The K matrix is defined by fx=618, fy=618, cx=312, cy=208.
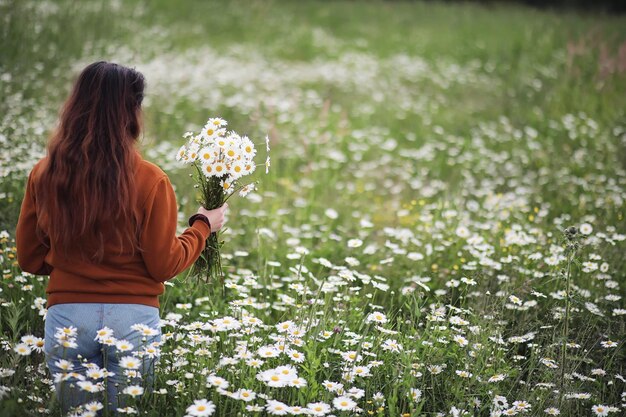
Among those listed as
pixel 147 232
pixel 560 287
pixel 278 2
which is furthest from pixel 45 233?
pixel 278 2

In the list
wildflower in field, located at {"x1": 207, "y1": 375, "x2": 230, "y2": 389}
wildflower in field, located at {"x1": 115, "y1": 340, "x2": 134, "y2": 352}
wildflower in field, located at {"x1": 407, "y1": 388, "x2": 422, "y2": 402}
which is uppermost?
wildflower in field, located at {"x1": 115, "y1": 340, "x2": 134, "y2": 352}

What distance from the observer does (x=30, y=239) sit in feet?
8.21

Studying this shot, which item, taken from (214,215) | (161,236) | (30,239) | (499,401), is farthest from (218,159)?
(499,401)

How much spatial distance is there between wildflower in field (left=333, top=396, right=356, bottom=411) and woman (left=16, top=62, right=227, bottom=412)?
2.46 ft

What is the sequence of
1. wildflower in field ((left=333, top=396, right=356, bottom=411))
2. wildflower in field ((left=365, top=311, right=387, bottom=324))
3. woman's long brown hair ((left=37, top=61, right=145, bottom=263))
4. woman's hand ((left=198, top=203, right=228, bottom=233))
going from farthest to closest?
wildflower in field ((left=365, top=311, right=387, bottom=324))
woman's hand ((left=198, top=203, right=228, bottom=233))
wildflower in field ((left=333, top=396, right=356, bottom=411))
woman's long brown hair ((left=37, top=61, right=145, bottom=263))

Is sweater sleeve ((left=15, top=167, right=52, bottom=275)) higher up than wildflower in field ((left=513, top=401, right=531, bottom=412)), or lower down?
higher up

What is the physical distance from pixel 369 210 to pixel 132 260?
133 inches

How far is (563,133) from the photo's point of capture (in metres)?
7.44

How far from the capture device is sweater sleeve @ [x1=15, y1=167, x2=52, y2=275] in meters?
2.46

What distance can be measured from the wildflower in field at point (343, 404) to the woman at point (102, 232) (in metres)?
0.75

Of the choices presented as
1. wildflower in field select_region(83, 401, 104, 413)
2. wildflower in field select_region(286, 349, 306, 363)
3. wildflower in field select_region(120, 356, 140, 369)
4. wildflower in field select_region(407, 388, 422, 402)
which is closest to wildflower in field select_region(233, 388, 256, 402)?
wildflower in field select_region(286, 349, 306, 363)

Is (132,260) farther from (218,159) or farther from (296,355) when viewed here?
(296,355)

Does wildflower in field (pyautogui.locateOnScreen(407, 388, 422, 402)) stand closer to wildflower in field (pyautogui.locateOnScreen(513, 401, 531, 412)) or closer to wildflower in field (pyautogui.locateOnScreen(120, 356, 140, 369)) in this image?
wildflower in field (pyautogui.locateOnScreen(513, 401, 531, 412))

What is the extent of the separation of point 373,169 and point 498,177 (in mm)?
1319
